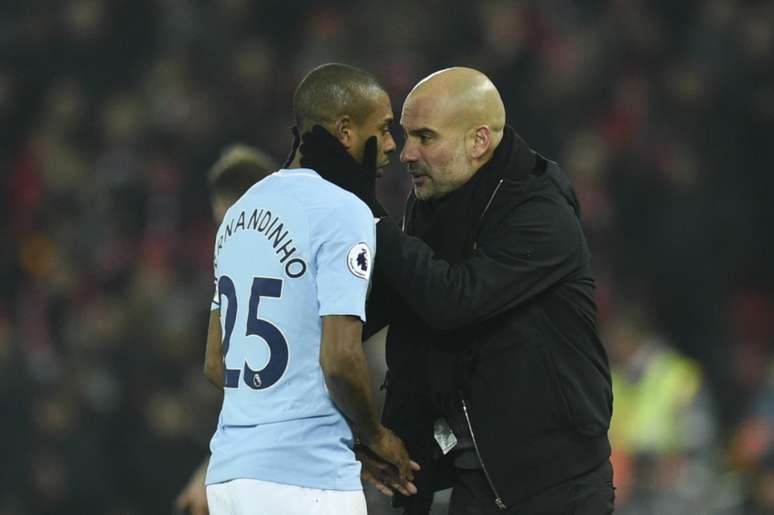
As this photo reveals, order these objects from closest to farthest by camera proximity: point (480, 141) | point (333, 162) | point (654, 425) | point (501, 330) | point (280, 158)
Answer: point (333, 162)
point (501, 330)
point (480, 141)
point (654, 425)
point (280, 158)

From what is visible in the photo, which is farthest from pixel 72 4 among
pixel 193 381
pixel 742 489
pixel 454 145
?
pixel 454 145

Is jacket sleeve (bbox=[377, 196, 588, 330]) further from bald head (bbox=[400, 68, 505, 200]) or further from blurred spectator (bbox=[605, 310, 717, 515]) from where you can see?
blurred spectator (bbox=[605, 310, 717, 515])

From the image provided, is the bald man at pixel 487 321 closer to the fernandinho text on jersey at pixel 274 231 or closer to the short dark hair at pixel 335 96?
the short dark hair at pixel 335 96

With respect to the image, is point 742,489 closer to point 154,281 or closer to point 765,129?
point 765,129

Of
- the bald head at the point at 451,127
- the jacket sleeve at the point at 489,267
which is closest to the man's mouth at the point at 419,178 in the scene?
the bald head at the point at 451,127

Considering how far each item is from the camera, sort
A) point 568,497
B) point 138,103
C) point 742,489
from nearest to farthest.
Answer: point 568,497 < point 742,489 < point 138,103

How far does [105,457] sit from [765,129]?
448cm

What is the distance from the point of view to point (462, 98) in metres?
4.25

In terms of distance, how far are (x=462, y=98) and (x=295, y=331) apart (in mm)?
912

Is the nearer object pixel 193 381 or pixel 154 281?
pixel 193 381

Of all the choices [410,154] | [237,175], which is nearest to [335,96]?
[410,154]

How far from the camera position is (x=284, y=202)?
152 inches

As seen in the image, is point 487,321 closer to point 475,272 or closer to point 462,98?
point 475,272

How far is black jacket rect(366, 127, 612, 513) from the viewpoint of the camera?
406 cm
